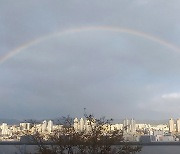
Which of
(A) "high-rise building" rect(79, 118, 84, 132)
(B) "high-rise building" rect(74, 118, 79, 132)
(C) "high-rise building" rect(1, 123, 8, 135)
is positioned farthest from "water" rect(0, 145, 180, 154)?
(C) "high-rise building" rect(1, 123, 8, 135)

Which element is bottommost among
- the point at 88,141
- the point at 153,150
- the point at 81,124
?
the point at 153,150

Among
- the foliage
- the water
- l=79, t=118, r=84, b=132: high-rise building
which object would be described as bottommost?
the water

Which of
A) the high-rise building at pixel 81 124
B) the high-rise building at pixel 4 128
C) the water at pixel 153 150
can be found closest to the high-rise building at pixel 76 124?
the high-rise building at pixel 81 124

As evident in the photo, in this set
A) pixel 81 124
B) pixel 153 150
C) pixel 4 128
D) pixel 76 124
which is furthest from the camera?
pixel 4 128

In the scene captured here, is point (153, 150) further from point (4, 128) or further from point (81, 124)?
point (4, 128)

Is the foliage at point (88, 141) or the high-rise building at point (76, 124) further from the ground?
Answer: the high-rise building at point (76, 124)

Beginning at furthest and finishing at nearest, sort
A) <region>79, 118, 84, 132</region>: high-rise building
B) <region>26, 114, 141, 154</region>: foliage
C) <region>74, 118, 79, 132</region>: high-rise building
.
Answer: <region>74, 118, 79, 132</region>: high-rise building < <region>79, 118, 84, 132</region>: high-rise building < <region>26, 114, 141, 154</region>: foliage

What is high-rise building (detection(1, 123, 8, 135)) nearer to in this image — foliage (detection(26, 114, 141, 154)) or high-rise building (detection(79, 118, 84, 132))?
high-rise building (detection(79, 118, 84, 132))

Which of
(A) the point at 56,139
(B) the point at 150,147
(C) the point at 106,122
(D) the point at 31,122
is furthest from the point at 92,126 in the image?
(B) the point at 150,147

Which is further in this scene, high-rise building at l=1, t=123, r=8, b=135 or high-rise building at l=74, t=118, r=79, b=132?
high-rise building at l=1, t=123, r=8, b=135

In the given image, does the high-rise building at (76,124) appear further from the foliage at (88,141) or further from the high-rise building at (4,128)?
the high-rise building at (4,128)

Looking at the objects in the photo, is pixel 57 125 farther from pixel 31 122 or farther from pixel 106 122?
pixel 106 122

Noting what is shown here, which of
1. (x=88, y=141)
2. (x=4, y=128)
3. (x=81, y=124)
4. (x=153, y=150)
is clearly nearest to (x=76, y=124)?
(x=81, y=124)

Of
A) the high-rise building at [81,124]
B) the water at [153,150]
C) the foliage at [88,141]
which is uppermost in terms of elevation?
the high-rise building at [81,124]
